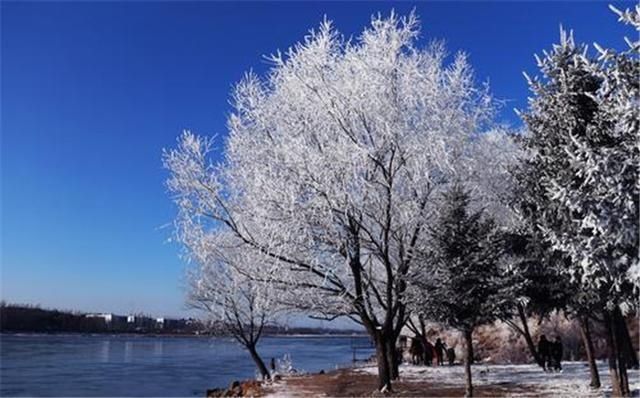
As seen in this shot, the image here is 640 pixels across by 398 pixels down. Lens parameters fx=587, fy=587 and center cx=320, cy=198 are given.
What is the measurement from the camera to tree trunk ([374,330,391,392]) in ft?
46.8

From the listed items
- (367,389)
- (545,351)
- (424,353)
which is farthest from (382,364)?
(424,353)

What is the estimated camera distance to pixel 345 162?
1316 centimetres

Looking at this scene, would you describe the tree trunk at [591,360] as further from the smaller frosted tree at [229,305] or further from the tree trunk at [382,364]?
the smaller frosted tree at [229,305]

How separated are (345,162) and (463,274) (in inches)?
139

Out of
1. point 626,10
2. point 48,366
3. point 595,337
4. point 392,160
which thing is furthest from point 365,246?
point 48,366

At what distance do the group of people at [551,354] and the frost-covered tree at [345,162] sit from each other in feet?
24.0

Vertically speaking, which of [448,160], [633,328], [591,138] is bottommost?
[633,328]

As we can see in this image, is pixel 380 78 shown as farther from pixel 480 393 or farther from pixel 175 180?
pixel 480 393

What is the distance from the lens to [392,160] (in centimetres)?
1370

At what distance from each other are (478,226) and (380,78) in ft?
13.2

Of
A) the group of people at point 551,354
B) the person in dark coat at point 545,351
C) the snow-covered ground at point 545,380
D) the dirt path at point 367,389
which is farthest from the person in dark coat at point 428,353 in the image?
the dirt path at point 367,389

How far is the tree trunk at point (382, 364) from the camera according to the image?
561 inches

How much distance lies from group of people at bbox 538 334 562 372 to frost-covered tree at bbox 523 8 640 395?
8469 millimetres

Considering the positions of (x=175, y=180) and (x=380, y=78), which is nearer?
(x=380, y=78)
